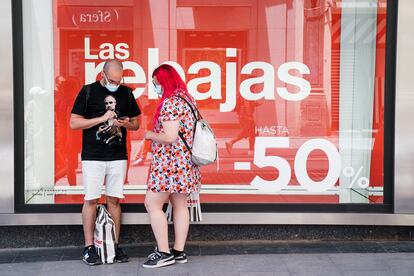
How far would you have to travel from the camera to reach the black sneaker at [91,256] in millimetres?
5832

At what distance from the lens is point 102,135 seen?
5758mm

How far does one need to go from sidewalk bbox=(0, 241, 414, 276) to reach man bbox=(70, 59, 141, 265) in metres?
0.31

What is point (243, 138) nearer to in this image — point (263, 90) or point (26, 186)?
point (263, 90)

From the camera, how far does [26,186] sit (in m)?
6.55

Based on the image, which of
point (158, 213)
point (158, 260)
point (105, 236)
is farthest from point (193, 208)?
point (105, 236)

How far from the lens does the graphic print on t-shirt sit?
18.8 ft

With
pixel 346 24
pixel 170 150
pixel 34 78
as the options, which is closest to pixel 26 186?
pixel 34 78

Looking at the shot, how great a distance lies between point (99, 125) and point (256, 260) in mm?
1810

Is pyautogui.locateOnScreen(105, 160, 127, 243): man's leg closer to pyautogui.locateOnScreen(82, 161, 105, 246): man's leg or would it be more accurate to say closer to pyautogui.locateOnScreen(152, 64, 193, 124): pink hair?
pyautogui.locateOnScreen(82, 161, 105, 246): man's leg

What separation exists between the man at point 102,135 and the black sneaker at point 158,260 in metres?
0.29

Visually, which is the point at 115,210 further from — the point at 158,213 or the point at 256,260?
the point at 256,260

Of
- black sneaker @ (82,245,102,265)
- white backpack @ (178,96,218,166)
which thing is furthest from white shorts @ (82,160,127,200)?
white backpack @ (178,96,218,166)

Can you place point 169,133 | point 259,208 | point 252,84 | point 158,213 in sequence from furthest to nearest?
point 252,84, point 259,208, point 158,213, point 169,133

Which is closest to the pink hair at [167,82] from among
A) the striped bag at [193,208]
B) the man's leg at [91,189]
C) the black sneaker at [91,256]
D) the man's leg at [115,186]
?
the man's leg at [115,186]
